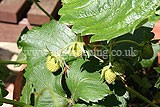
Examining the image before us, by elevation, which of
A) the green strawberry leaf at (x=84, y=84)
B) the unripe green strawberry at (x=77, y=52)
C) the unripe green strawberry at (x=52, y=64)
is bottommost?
the green strawberry leaf at (x=84, y=84)

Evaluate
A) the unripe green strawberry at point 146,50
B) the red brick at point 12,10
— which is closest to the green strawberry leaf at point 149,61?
the unripe green strawberry at point 146,50

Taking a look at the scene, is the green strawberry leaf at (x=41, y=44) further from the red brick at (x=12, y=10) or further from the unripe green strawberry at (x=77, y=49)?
the red brick at (x=12, y=10)

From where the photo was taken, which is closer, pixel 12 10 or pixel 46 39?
pixel 46 39

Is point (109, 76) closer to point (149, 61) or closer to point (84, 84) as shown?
point (84, 84)

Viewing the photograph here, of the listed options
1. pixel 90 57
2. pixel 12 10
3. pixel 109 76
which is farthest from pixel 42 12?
pixel 109 76

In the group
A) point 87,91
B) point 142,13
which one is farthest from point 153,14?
point 87,91

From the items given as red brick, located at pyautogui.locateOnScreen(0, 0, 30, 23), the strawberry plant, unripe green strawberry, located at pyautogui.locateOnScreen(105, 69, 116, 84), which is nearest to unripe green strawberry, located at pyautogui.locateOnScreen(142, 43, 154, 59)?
the strawberry plant

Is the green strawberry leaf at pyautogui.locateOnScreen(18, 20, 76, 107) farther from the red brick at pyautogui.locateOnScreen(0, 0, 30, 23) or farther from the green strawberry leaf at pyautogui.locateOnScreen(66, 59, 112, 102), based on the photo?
the red brick at pyautogui.locateOnScreen(0, 0, 30, 23)
